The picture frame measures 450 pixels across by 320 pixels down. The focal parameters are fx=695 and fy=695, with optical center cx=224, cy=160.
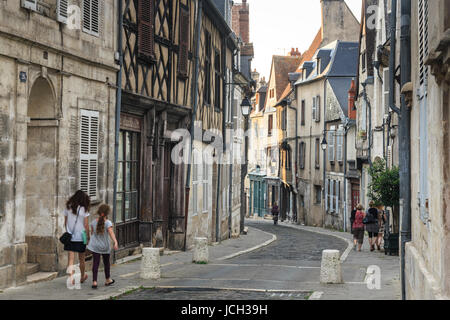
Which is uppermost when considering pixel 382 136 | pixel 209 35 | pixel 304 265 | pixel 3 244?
pixel 209 35

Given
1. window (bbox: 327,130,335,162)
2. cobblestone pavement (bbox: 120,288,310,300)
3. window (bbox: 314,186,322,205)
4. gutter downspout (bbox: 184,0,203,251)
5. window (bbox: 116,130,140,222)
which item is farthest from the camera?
window (bbox: 314,186,322,205)

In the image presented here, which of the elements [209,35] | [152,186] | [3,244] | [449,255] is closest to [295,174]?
[209,35]

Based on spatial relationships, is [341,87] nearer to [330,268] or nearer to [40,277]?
[330,268]

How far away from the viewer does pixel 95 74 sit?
1258 cm

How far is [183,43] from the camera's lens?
18062mm

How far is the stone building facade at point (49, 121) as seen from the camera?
31.9ft

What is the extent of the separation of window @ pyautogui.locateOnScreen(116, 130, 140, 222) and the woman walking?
373 cm

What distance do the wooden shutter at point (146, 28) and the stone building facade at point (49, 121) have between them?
1472 mm

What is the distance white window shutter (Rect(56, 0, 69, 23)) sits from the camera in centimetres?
1106

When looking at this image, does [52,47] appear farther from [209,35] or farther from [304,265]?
[209,35]

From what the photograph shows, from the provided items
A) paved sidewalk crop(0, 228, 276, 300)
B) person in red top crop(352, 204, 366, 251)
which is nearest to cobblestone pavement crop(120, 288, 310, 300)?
paved sidewalk crop(0, 228, 276, 300)

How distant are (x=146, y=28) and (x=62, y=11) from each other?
4.02 m

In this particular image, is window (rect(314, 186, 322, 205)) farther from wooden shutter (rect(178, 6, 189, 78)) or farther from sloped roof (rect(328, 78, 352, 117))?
wooden shutter (rect(178, 6, 189, 78))
